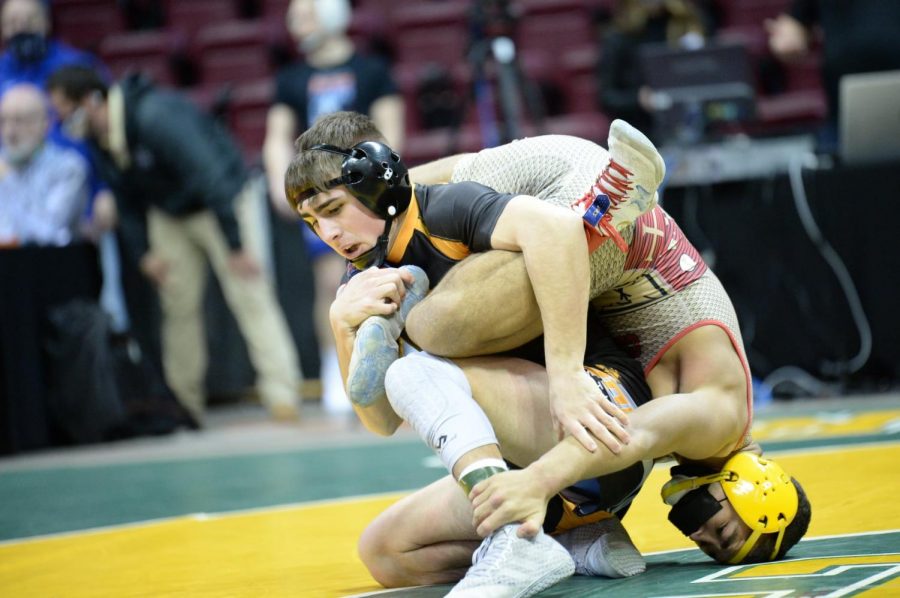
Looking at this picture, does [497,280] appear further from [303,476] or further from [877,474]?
[303,476]

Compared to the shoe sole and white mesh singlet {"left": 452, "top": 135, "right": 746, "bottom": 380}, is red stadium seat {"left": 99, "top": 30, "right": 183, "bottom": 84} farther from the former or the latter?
the shoe sole

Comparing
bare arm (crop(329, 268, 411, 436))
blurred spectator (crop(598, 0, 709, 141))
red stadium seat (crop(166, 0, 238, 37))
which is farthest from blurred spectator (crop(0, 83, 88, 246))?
bare arm (crop(329, 268, 411, 436))

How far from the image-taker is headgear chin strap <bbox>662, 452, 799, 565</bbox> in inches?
99.9

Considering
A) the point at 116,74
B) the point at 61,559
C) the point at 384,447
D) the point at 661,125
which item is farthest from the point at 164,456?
the point at 116,74

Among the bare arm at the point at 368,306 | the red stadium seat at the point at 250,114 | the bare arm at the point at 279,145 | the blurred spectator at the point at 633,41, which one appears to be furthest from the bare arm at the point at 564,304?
the red stadium seat at the point at 250,114

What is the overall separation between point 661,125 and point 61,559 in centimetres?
365

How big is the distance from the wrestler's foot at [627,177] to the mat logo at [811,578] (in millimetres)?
640

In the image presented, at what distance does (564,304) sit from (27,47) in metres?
5.70

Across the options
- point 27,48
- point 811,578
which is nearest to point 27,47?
point 27,48

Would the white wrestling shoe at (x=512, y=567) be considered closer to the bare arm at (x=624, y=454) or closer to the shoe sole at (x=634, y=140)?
the bare arm at (x=624, y=454)

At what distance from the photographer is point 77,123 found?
6.38 m

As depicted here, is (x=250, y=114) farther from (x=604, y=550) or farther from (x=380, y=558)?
(x=604, y=550)

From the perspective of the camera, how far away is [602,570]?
2523 millimetres

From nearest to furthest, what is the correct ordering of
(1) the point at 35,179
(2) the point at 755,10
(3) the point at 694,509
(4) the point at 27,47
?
(3) the point at 694,509 < (1) the point at 35,179 < (4) the point at 27,47 < (2) the point at 755,10
